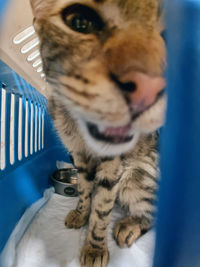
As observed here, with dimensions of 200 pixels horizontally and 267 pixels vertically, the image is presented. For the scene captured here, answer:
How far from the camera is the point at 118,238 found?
2.48 feet

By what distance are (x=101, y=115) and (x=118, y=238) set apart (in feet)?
1.87

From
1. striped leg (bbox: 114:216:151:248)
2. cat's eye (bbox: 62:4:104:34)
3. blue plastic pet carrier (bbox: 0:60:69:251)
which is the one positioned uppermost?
cat's eye (bbox: 62:4:104:34)

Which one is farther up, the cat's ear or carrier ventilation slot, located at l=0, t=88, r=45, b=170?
the cat's ear

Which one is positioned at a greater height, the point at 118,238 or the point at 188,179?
the point at 188,179

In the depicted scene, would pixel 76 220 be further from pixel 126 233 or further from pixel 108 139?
pixel 108 139

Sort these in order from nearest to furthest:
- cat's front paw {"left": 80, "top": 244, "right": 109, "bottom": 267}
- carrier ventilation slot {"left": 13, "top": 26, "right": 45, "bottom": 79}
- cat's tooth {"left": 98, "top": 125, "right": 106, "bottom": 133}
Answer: cat's tooth {"left": 98, "top": 125, "right": 106, "bottom": 133} < cat's front paw {"left": 80, "top": 244, "right": 109, "bottom": 267} < carrier ventilation slot {"left": 13, "top": 26, "right": 45, "bottom": 79}

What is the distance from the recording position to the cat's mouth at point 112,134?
0.41 m

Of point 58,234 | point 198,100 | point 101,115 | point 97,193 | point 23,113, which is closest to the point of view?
point 198,100

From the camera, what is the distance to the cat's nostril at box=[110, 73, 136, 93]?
293 mm

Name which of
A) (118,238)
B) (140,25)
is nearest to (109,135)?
(140,25)

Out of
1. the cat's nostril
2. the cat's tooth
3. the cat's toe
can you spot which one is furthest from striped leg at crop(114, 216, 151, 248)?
the cat's nostril

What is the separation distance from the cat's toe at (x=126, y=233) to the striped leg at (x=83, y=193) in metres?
0.13

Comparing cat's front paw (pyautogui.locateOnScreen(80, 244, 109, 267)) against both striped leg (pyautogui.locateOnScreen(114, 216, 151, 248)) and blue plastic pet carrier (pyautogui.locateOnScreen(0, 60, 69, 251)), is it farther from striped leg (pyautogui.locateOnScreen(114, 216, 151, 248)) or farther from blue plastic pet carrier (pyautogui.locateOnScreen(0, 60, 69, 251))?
blue plastic pet carrier (pyautogui.locateOnScreen(0, 60, 69, 251))

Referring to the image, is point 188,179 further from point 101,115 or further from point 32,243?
point 32,243
